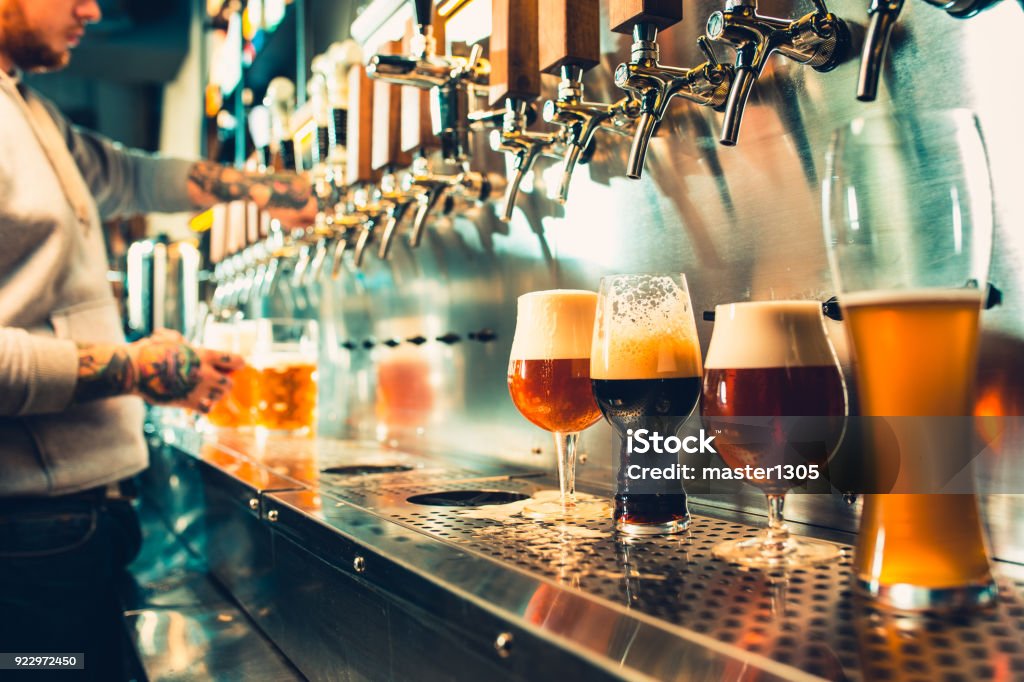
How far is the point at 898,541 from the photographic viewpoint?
61 centimetres

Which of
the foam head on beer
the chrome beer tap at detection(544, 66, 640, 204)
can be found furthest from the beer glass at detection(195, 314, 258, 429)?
the foam head on beer

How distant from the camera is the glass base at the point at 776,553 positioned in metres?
0.75

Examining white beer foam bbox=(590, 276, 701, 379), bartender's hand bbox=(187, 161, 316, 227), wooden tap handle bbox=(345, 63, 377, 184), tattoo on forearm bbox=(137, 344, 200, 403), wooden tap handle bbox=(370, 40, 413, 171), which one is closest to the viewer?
white beer foam bbox=(590, 276, 701, 379)

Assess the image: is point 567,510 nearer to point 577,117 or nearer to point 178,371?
point 577,117

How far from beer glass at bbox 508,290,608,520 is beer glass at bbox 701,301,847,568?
0.79ft

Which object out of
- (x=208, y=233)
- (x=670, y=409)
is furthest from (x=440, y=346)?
(x=208, y=233)

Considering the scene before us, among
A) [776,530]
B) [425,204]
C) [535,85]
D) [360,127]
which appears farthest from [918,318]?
[360,127]

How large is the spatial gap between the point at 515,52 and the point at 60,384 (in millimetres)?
913

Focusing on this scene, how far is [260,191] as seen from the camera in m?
2.31

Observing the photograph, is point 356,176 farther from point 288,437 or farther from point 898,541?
point 898,541

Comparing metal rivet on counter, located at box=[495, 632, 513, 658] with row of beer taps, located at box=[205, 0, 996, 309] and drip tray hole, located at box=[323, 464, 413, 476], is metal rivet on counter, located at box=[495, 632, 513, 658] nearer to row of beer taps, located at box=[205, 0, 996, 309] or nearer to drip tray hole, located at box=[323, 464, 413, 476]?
row of beer taps, located at box=[205, 0, 996, 309]

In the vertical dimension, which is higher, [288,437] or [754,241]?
[754,241]

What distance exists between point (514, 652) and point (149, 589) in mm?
1232

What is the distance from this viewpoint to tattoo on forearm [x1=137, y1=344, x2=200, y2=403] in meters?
1.56
